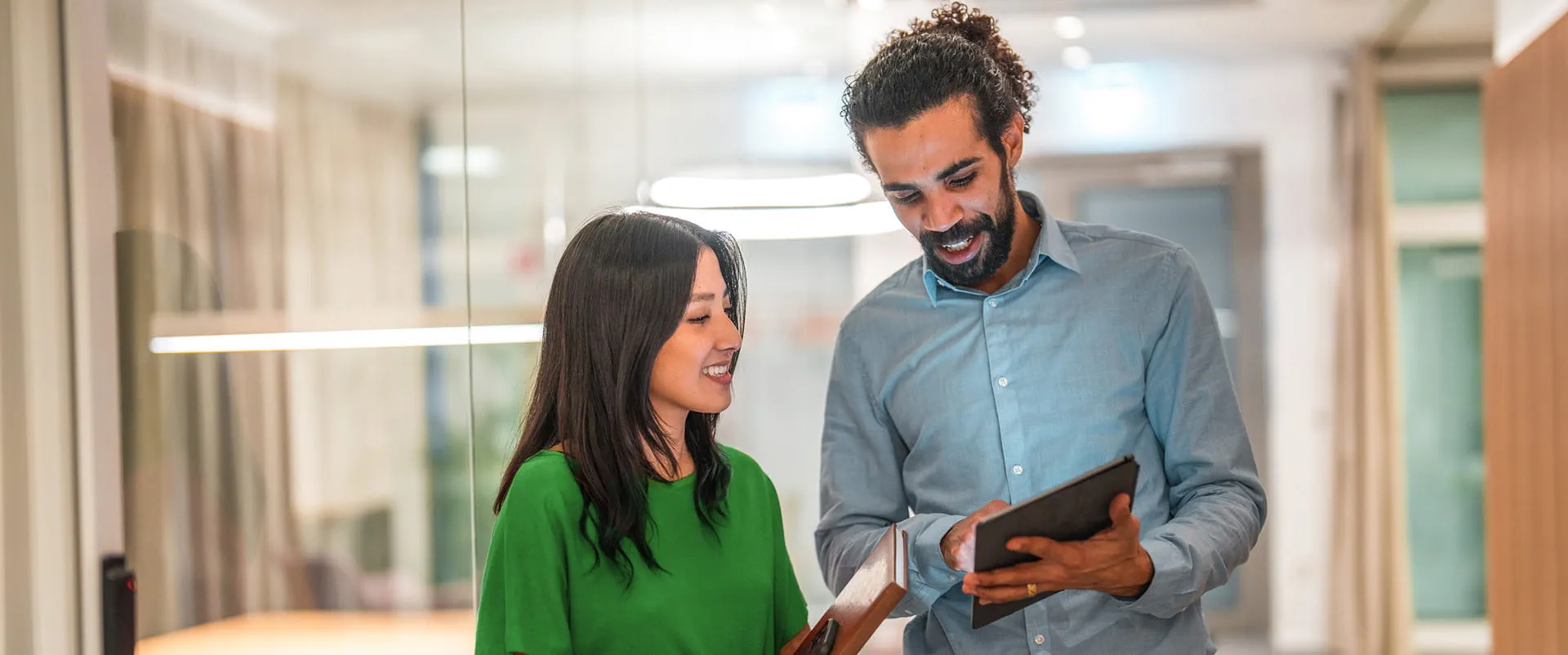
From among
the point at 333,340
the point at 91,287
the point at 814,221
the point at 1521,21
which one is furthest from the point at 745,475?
the point at 1521,21

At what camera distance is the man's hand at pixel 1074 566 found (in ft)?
4.03

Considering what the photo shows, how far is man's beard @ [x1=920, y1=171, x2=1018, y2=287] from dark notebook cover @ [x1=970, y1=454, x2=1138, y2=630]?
412mm

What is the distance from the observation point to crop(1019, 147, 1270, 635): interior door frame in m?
4.71

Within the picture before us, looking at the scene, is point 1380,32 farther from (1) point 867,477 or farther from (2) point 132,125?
(2) point 132,125

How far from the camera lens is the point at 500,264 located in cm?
249

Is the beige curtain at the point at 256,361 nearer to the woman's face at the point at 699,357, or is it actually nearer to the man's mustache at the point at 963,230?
the woman's face at the point at 699,357

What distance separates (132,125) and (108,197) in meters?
0.14

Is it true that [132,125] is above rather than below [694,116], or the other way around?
below

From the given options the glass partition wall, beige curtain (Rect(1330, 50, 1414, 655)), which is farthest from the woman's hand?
beige curtain (Rect(1330, 50, 1414, 655))

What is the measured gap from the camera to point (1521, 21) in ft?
10.5

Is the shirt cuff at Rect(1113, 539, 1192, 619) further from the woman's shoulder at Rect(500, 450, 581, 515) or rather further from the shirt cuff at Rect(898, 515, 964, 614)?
the woman's shoulder at Rect(500, 450, 581, 515)

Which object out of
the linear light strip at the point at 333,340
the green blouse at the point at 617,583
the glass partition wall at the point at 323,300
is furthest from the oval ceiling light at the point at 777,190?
the green blouse at the point at 617,583

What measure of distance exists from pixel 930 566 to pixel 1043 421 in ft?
0.89

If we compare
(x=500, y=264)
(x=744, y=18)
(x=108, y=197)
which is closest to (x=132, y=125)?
(x=108, y=197)
